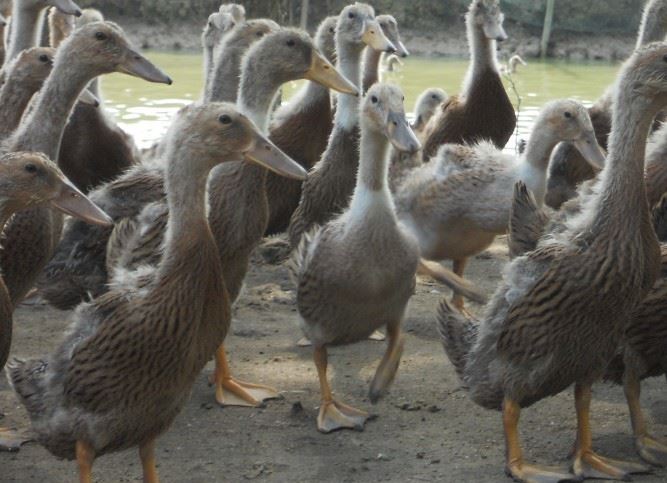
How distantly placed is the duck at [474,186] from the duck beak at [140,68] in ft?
5.14

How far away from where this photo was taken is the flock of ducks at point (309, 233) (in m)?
4.57

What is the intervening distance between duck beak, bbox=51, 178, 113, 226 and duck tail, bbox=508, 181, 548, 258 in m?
1.74

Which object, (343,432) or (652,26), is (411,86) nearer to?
(652,26)

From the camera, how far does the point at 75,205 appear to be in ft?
16.4

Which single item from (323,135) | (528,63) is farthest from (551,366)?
(528,63)

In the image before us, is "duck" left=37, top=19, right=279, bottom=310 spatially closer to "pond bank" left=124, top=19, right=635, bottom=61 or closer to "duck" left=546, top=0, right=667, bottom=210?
"duck" left=546, top=0, right=667, bottom=210

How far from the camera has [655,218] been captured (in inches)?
216

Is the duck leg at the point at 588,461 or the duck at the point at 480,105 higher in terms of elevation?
the duck at the point at 480,105

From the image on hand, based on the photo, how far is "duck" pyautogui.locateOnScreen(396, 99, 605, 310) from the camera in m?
6.42

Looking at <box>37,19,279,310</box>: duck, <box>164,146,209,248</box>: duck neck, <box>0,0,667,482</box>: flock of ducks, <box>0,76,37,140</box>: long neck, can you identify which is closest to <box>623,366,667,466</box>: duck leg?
<box>0,0,667,482</box>: flock of ducks

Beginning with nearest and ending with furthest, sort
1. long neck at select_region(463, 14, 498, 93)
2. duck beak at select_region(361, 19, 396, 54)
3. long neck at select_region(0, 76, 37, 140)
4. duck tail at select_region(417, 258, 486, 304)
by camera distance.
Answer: duck tail at select_region(417, 258, 486, 304) < long neck at select_region(0, 76, 37, 140) < duck beak at select_region(361, 19, 396, 54) < long neck at select_region(463, 14, 498, 93)

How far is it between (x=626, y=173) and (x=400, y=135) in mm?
1184

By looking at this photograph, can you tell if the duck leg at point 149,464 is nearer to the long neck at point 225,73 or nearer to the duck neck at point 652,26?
the long neck at point 225,73

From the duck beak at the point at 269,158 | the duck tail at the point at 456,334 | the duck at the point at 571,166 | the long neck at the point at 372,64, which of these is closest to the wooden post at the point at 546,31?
the long neck at the point at 372,64
